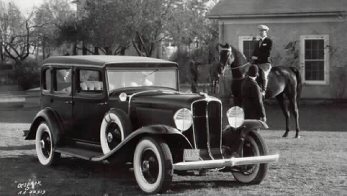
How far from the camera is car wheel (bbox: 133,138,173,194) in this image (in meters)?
6.55

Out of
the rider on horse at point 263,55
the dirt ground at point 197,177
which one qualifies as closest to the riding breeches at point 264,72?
the rider on horse at point 263,55

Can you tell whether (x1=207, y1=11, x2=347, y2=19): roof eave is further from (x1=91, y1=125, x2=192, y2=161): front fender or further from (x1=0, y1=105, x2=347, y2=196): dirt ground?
(x1=91, y1=125, x2=192, y2=161): front fender

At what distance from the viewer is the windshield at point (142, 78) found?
26.6ft

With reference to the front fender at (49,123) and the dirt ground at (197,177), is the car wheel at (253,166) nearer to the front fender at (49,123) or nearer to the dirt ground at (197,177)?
the dirt ground at (197,177)

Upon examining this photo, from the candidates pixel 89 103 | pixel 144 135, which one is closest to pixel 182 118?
pixel 144 135

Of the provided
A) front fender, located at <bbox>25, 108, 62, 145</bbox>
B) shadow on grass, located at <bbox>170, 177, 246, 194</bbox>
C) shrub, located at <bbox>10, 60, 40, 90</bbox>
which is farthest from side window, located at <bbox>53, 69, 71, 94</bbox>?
shrub, located at <bbox>10, 60, 40, 90</bbox>

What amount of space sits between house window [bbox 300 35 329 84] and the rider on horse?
7.72 metres

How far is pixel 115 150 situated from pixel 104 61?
156 centimetres

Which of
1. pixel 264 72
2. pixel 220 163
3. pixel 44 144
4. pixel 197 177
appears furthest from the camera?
pixel 264 72

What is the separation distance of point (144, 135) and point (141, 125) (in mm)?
578

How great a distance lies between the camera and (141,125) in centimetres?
757

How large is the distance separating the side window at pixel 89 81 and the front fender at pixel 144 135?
4.02ft

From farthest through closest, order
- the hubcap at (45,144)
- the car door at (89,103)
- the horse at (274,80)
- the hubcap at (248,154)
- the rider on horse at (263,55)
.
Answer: the rider on horse at (263,55) → the horse at (274,80) → the hubcap at (45,144) → the car door at (89,103) → the hubcap at (248,154)

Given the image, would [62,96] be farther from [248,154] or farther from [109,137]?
[248,154]
